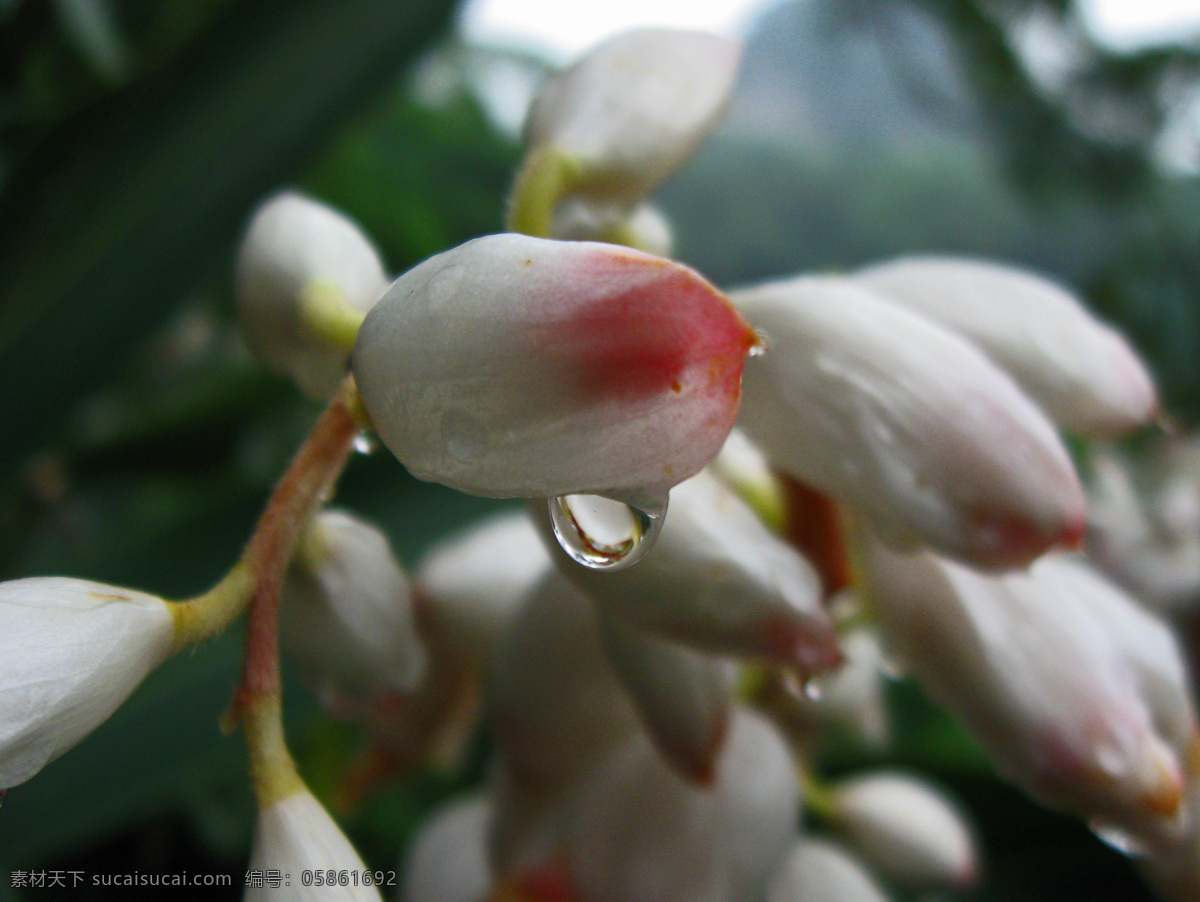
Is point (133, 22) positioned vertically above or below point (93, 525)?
above

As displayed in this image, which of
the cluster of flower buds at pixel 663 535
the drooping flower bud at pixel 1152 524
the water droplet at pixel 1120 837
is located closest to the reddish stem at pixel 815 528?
the cluster of flower buds at pixel 663 535

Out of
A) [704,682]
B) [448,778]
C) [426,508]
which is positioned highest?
[704,682]

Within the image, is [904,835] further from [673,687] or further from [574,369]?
[574,369]

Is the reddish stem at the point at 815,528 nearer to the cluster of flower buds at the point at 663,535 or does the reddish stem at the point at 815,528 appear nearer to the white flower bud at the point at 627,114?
the cluster of flower buds at the point at 663,535

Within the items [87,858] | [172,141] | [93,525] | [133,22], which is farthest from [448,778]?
[133,22]

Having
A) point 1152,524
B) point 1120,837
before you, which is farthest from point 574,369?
point 1152,524

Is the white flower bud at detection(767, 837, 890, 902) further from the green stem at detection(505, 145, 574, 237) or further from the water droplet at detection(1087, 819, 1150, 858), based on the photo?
the green stem at detection(505, 145, 574, 237)

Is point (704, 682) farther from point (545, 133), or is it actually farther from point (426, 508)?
point (426, 508)
